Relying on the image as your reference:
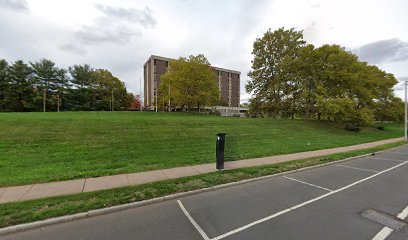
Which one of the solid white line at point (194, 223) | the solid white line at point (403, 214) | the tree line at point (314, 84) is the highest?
the tree line at point (314, 84)

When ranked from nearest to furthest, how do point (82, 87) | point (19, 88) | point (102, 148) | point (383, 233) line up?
point (383, 233), point (102, 148), point (19, 88), point (82, 87)

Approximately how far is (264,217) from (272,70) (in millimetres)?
33117

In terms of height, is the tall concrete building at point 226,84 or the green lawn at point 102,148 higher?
the tall concrete building at point 226,84

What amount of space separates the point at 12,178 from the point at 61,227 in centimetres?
364

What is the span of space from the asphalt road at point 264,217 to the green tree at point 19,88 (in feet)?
178

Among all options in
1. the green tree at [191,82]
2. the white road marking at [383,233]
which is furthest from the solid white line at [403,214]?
the green tree at [191,82]

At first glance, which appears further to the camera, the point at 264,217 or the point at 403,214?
the point at 403,214

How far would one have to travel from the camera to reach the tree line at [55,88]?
4459 cm

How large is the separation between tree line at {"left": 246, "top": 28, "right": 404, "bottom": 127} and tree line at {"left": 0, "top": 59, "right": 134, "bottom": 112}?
41.8 meters

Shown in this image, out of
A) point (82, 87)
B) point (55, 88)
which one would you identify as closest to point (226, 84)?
point (82, 87)

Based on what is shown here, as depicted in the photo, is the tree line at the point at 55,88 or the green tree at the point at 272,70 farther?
the tree line at the point at 55,88

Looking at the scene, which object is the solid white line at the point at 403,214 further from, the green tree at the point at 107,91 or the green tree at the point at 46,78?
the green tree at the point at 107,91

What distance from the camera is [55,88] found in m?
50.6

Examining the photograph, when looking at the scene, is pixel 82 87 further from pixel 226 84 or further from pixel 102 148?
pixel 226 84
